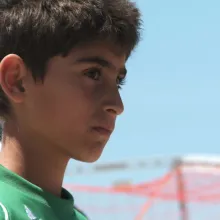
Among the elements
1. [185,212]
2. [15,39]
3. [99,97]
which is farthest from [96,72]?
[185,212]

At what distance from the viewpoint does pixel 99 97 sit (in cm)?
115

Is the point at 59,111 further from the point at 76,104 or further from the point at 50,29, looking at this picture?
the point at 50,29

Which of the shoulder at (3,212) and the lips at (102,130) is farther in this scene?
the lips at (102,130)

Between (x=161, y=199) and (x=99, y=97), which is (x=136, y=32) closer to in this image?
(x=99, y=97)

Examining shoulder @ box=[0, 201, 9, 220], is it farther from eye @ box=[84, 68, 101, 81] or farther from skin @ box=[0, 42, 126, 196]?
eye @ box=[84, 68, 101, 81]

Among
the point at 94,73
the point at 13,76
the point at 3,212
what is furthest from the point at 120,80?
the point at 3,212

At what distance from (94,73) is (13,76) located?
138 millimetres

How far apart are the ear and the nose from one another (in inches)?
5.7

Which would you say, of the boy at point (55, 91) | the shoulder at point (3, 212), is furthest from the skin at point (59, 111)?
the shoulder at point (3, 212)

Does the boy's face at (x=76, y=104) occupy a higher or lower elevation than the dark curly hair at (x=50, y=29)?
lower

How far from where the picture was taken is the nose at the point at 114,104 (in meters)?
1.15

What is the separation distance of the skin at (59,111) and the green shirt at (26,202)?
3cm

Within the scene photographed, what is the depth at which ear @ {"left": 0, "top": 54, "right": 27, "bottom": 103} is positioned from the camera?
1.17 metres

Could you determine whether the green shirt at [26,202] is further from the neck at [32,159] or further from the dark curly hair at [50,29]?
the dark curly hair at [50,29]
